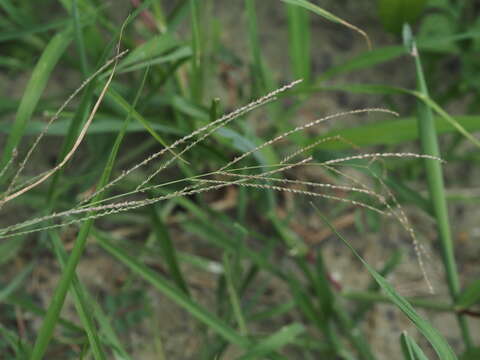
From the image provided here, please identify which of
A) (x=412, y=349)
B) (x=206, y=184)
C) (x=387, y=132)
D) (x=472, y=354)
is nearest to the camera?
(x=412, y=349)

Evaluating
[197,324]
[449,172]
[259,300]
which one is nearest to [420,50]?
[449,172]

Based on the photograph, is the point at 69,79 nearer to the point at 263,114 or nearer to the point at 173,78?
the point at 173,78

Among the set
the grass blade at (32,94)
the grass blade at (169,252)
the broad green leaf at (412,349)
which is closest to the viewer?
the broad green leaf at (412,349)

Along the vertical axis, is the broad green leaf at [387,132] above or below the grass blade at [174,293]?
above

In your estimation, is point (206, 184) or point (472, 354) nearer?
point (472, 354)

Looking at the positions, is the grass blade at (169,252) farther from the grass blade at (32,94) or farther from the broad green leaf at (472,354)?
the broad green leaf at (472,354)

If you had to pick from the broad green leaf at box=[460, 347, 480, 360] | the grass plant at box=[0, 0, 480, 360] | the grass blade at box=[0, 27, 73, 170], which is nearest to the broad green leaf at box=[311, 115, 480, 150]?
the grass plant at box=[0, 0, 480, 360]

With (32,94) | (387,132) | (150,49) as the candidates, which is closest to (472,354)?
(387,132)

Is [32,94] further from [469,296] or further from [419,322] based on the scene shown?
[469,296]

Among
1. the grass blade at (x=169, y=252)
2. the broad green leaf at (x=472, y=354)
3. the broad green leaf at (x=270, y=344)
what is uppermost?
the grass blade at (x=169, y=252)

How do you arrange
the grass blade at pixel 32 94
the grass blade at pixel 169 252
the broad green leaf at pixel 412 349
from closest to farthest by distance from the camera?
the broad green leaf at pixel 412 349, the grass blade at pixel 32 94, the grass blade at pixel 169 252

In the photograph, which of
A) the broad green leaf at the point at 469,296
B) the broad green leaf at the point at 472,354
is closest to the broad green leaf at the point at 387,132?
the broad green leaf at the point at 469,296
